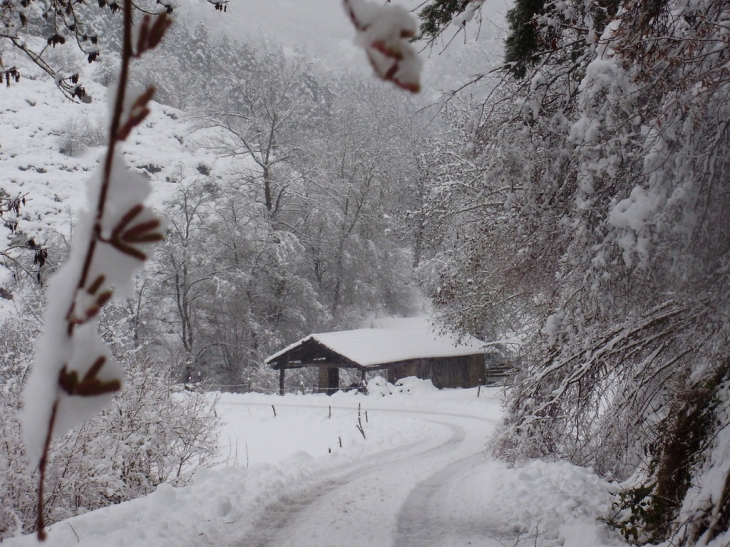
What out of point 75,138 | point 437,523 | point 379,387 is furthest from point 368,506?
point 75,138

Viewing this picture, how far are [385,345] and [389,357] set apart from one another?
4.91ft

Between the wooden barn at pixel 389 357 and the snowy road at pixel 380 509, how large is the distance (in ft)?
60.8

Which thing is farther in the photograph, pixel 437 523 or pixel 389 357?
pixel 389 357

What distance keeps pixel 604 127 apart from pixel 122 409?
9.29 m

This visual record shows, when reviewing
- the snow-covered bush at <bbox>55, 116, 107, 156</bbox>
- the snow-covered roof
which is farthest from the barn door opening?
the snow-covered bush at <bbox>55, 116, 107, 156</bbox>

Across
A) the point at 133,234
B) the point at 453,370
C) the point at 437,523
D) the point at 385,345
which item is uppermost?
the point at 385,345

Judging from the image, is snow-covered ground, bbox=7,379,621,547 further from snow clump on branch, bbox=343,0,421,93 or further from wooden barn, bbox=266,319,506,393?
wooden barn, bbox=266,319,506,393

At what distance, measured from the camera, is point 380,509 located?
30.7 ft

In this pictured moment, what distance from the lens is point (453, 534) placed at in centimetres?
795

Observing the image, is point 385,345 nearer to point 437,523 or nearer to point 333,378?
point 333,378

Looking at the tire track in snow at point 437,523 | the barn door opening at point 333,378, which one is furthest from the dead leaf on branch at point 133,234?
the barn door opening at point 333,378

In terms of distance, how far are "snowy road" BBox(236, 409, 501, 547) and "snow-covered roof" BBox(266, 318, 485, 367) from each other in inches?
677

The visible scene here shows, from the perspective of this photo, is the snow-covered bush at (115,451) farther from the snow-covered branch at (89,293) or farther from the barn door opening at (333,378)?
the barn door opening at (333,378)

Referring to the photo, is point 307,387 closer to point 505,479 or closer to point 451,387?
point 451,387
